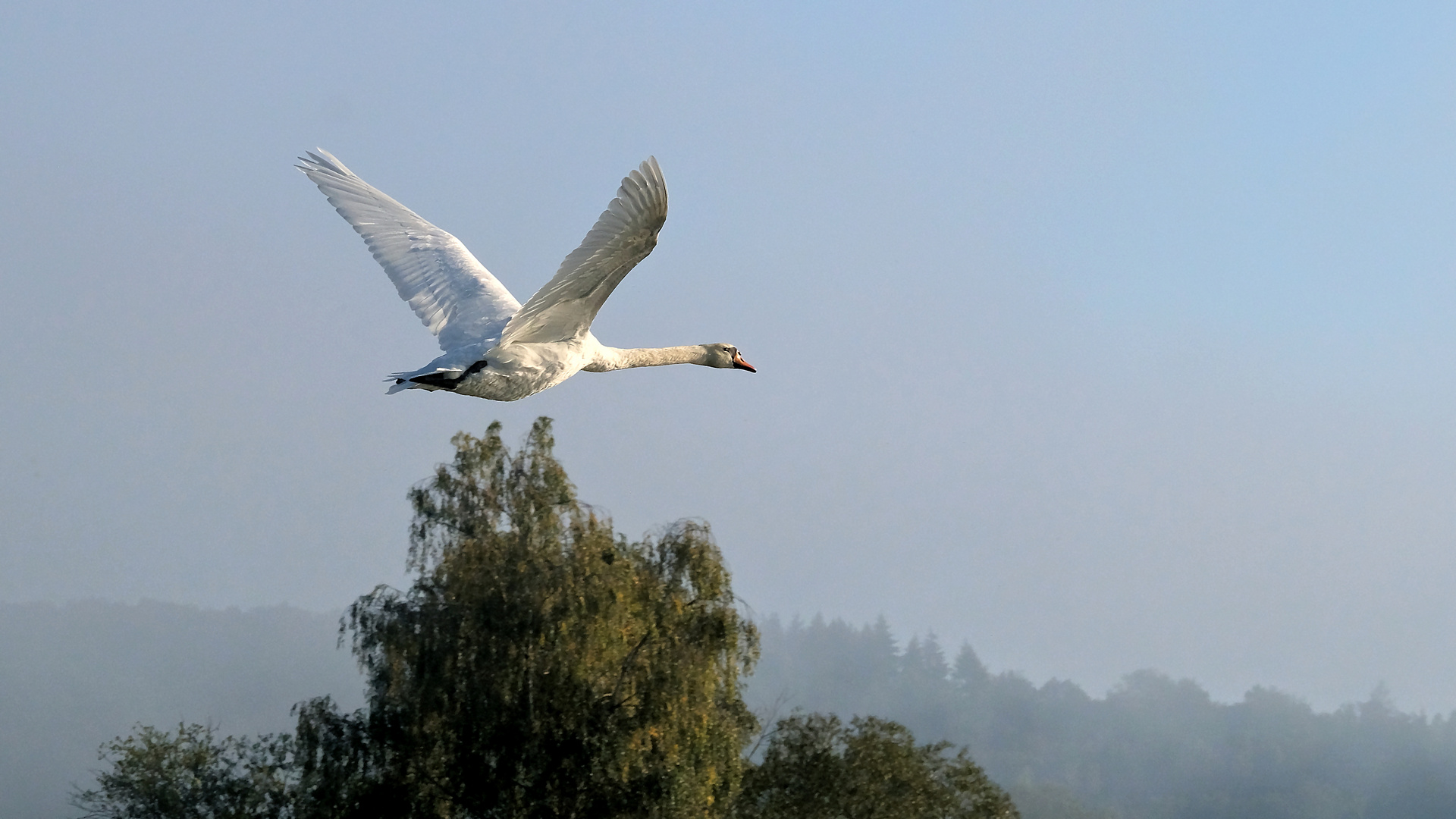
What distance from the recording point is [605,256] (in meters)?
10.7

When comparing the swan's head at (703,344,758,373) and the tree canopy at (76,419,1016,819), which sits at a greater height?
the swan's head at (703,344,758,373)

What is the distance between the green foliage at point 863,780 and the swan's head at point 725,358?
11.3 meters

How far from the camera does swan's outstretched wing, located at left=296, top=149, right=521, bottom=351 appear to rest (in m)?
13.8

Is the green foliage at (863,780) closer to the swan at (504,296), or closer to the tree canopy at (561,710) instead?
the tree canopy at (561,710)

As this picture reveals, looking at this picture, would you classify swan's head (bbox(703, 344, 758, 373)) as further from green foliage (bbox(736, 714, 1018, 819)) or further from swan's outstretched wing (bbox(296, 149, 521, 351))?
green foliage (bbox(736, 714, 1018, 819))

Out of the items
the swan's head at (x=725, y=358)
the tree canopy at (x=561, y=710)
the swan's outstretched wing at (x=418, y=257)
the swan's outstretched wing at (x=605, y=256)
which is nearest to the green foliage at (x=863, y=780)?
the tree canopy at (x=561, y=710)

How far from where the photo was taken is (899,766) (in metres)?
25.6

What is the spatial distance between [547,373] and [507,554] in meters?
11.7

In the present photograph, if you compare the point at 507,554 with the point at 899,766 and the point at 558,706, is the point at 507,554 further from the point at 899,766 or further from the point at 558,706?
the point at 899,766

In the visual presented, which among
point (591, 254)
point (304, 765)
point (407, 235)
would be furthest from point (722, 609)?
point (591, 254)

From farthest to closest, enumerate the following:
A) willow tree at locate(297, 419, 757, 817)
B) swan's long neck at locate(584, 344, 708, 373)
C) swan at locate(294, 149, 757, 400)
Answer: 1. willow tree at locate(297, 419, 757, 817)
2. swan's long neck at locate(584, 344, 708, 373)
3. swan at locate(294, 149, 757, 400)

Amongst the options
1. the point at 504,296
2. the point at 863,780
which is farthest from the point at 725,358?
the point at 863,780

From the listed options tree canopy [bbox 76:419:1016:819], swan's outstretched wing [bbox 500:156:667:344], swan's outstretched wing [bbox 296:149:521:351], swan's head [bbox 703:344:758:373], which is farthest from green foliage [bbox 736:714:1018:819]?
swan's outstretched wing [bbox 500:156:667:344]

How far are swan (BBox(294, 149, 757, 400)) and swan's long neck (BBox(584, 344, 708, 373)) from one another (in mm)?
16
